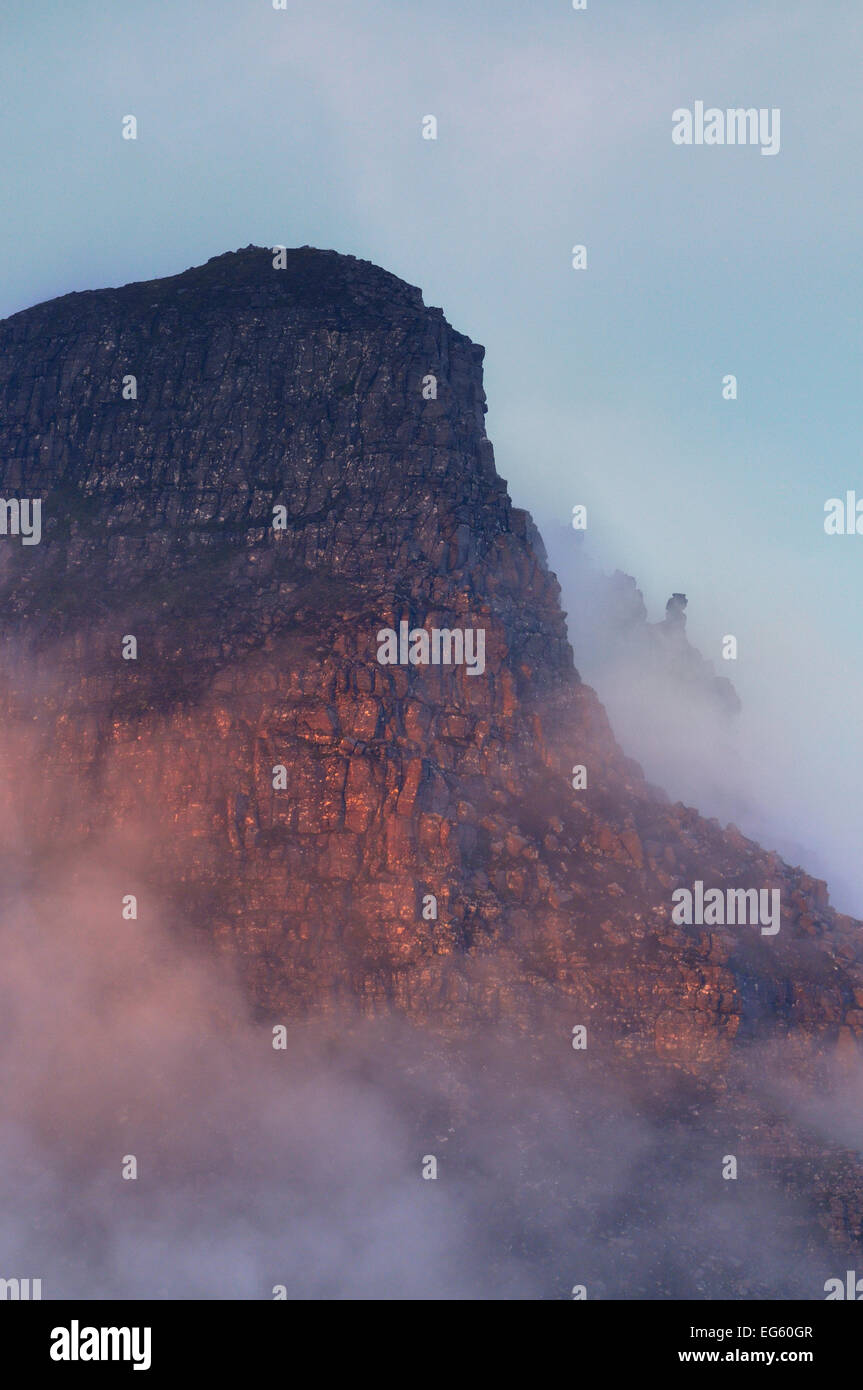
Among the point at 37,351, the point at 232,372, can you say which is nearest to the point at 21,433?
the point at 37,351

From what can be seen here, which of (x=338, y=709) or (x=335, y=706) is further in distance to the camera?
(x=335, y=706)

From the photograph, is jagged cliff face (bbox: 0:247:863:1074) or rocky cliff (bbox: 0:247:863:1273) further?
jagged cliff face (bbox: 0:247:863:1074)

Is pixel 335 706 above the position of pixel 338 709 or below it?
above

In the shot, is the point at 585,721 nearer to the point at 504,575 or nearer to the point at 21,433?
the point at 504,575

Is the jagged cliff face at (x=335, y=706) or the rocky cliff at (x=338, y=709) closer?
the rocky cliff at (x=338, y=709)
